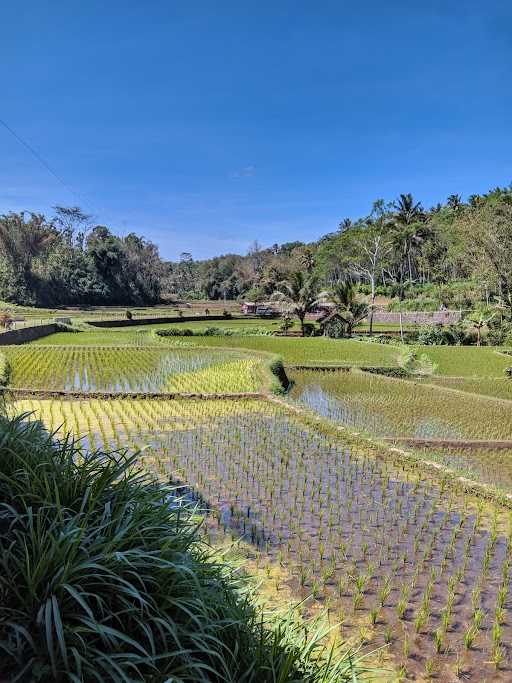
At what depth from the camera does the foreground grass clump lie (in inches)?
74.5

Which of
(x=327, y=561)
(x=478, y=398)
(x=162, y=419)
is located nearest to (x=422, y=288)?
(x=478, y=398)

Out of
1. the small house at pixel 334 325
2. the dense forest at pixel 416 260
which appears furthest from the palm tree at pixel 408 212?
the small house at pixel 334 325

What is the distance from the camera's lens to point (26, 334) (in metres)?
23.0

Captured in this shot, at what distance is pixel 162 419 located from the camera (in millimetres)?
9219

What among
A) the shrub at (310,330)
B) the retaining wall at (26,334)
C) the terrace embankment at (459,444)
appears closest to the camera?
the terrace embankment at (459,444)

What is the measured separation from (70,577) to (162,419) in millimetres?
7173

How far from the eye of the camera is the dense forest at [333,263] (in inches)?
1529

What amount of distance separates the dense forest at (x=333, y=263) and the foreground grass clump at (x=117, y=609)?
31.2m

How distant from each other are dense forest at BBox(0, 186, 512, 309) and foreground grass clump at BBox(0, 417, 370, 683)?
1230 inches

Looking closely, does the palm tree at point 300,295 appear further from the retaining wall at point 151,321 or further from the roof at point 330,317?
the retaining wall at point 151,321

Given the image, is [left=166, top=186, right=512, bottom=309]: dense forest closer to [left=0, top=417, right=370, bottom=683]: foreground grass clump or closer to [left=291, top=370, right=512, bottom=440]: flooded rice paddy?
[left=291, top=370, right=512, bottom=440]: flooded rice paddy

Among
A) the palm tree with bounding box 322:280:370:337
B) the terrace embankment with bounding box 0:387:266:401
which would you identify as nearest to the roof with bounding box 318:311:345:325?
the palm tree with bounding box 322:280:370:337

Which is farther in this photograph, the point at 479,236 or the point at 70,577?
the point at 479,236

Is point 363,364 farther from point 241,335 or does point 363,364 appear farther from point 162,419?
point 241,335
